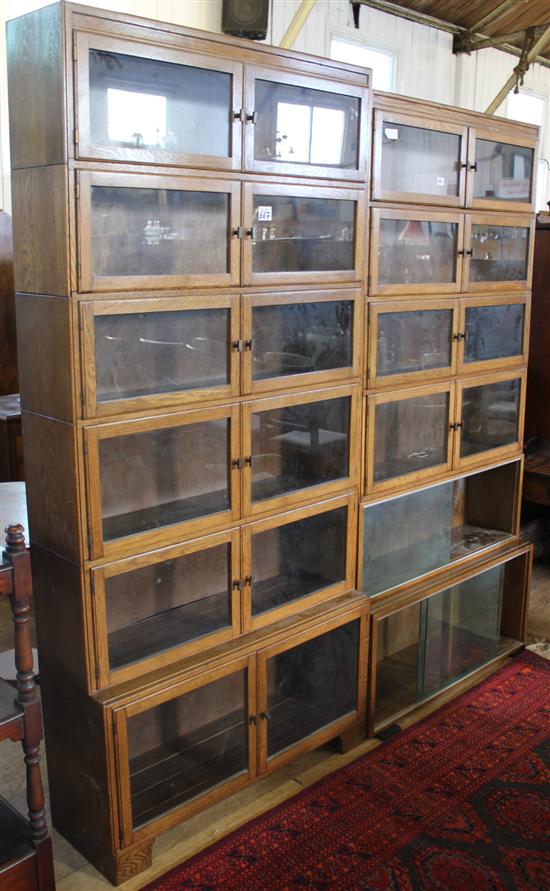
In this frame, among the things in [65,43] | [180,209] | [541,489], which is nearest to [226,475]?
[180,209]

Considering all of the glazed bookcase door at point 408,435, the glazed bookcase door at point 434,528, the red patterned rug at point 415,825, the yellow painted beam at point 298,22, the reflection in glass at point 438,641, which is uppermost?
the yellow painted beam at point 298,22

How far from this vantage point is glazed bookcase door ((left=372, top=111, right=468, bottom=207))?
2717mm

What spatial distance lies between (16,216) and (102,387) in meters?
0.49

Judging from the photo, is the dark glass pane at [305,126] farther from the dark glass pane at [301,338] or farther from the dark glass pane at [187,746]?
the dark glass pane at [187,746]

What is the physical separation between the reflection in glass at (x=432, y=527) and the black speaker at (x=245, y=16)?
8.93ft

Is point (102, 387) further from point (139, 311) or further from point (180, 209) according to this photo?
point (180, 209)

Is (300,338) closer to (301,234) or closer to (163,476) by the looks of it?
(301,234)

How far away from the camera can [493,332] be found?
3334 mm

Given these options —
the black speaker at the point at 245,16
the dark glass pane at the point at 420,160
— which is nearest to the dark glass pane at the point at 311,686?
the dark glass pane at the point at 420,160

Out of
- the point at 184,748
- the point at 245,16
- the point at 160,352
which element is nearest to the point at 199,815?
the point at 184,748

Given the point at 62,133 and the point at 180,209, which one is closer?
the point at 62,133

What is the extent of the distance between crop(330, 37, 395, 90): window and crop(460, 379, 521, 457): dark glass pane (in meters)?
2.70

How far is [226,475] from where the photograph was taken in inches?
96.7

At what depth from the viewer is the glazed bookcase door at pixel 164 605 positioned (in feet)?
7.36
